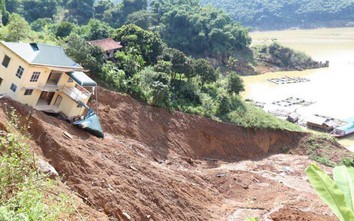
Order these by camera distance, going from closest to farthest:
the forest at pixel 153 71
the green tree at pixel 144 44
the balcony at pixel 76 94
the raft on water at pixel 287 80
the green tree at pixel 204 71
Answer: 1. the balcony at pixel 76 94
2. the forest at pixel 153 71
3. the green tree at pixel 204 71
4. the green tree at pixel 144 44
5. the raft on water at pixel 287 80

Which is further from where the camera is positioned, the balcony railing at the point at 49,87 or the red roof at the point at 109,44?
the red roof at the point at 109,44

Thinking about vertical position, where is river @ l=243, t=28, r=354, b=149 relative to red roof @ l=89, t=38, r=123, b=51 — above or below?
above

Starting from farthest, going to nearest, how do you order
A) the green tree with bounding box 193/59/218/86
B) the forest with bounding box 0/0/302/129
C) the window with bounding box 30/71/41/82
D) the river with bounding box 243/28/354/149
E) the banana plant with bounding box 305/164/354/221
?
the river with bounding box 243/28/354/149 → the green tree with bounding box 193/59/218/86 → the forest with bounding box 0/0/302/129 → the window with bounding box 30/71/41/82 → the banana plant with bounding box 305/164/354/221

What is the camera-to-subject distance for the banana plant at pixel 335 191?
5305 millimetres

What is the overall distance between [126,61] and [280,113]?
1656cm

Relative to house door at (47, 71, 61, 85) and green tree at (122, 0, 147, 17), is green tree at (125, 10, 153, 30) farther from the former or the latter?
house door at (47, 71, 61, 85)

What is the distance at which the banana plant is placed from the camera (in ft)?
17.4

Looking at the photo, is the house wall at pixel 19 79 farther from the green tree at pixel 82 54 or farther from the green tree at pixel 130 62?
the green tree at pixel 130 62

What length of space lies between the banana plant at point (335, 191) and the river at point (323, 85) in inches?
1088

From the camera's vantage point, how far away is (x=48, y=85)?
1800 centimetres

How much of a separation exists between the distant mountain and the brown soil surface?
8208 centimetres

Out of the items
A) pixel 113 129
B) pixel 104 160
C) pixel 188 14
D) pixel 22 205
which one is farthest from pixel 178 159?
pixel 188 14

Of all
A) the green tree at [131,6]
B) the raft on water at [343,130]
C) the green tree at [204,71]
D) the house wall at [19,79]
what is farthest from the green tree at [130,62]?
the green tree at [131,6]

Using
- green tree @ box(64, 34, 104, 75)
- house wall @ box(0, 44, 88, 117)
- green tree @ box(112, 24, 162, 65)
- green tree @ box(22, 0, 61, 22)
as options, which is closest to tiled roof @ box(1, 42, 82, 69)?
house wall @ box(0, 44, 88, 117)
